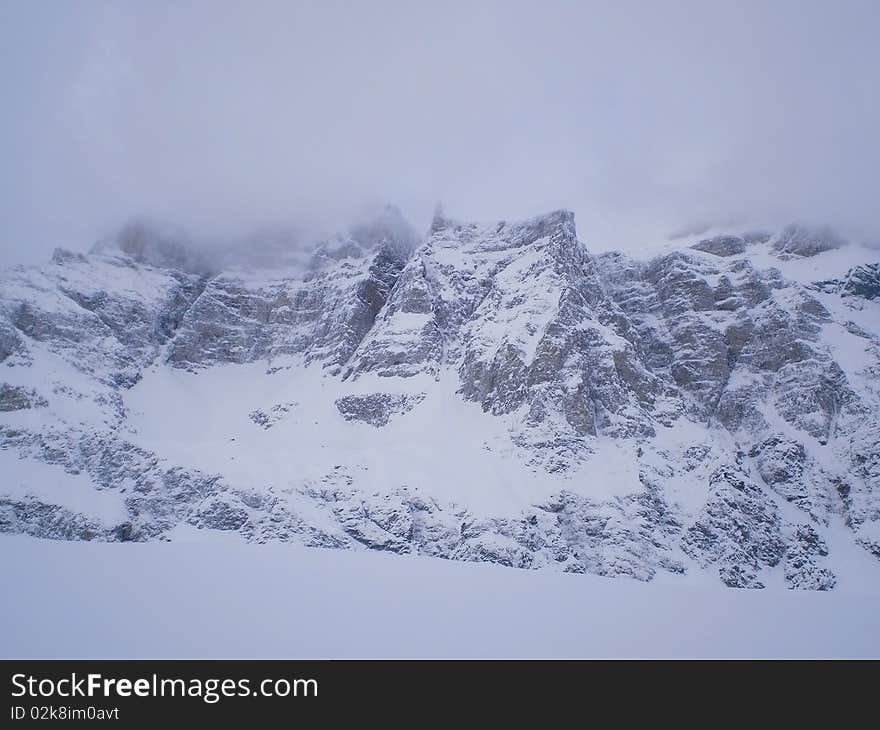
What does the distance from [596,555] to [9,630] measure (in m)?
80.5

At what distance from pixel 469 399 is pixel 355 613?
334 feet

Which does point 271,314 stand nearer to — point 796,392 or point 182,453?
point 182,453

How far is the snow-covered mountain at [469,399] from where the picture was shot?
88500mm

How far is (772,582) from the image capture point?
88.2 meters

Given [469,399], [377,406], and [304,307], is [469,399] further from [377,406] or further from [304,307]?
[304,307]

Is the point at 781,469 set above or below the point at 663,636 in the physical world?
below

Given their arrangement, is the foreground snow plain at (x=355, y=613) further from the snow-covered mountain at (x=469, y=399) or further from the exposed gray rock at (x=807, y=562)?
the exposed gray rock at (x=807, y=562)

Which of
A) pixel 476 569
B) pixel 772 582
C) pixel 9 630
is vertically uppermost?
pixel 9 630

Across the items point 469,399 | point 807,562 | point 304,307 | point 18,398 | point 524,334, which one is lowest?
point 807,562

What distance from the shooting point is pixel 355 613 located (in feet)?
59.8

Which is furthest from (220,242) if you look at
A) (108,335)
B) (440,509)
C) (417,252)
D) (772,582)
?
(772,582)

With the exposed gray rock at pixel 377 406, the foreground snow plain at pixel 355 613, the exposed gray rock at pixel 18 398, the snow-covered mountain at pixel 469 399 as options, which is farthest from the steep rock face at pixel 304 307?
the foreground snow plain at pixel 355 613

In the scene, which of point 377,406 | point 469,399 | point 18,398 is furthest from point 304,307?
point 18,398

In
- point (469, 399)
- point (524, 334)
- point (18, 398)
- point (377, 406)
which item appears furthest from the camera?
point (377, 406)
